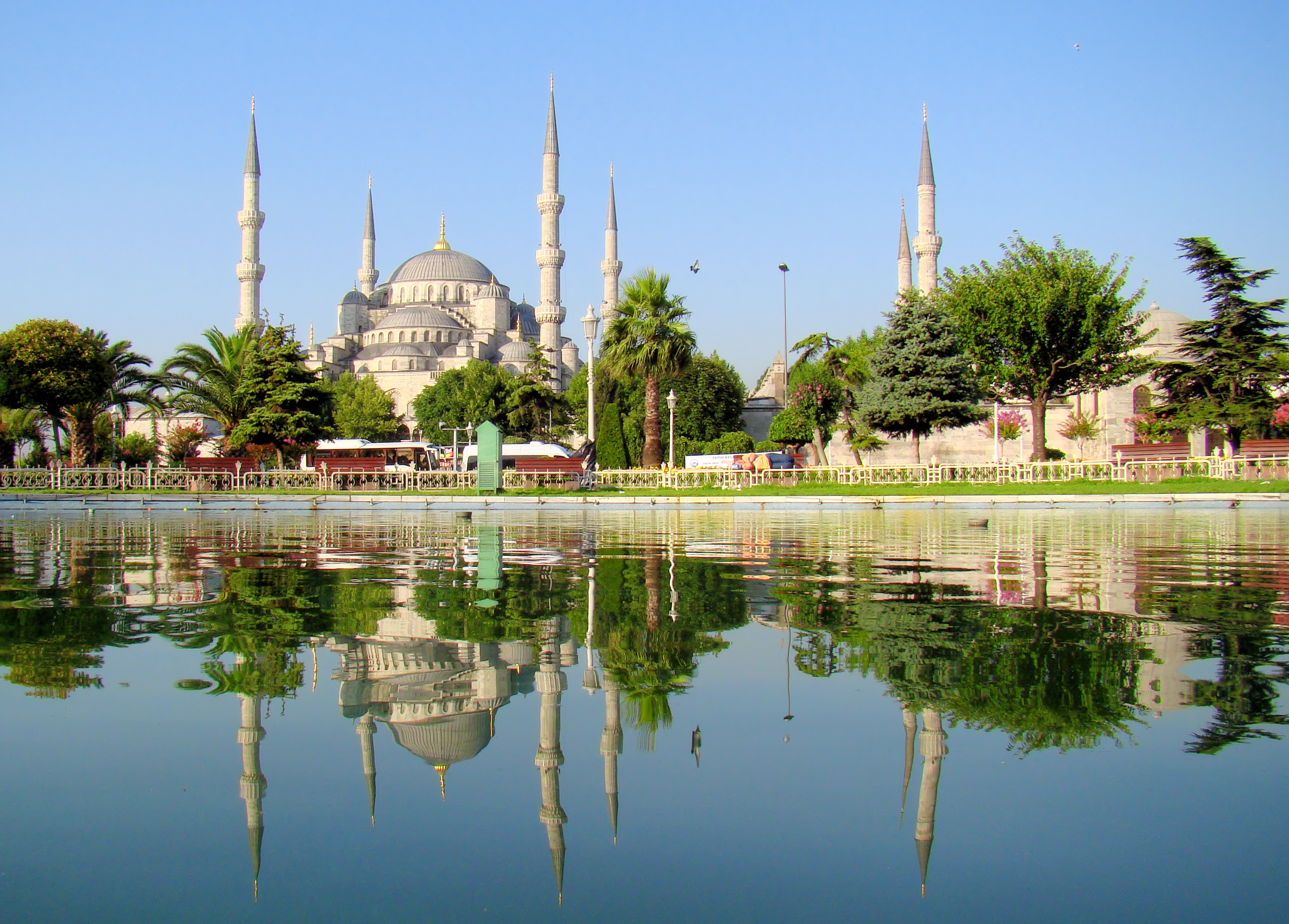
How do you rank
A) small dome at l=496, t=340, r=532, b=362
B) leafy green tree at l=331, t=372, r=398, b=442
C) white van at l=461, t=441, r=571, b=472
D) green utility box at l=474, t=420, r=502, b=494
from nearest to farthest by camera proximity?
green utility box at l=474, t=420, r=502, b=494
white van at l=461, t=441, r=571, b=472
leafy green tree at l=331, t=372, r=398, b=442
small dome at l=496, t=340, r=532, b=362

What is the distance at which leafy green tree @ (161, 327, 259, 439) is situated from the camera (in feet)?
103

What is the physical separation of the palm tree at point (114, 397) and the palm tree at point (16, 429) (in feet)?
4.25

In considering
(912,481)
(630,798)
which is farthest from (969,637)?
(912,481)

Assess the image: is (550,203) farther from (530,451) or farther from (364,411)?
(530,451)

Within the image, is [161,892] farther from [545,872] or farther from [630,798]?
[630,798]

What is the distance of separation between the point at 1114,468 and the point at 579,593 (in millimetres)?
20406

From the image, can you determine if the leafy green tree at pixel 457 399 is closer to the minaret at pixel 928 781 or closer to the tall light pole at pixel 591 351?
the tall light pole at pixel 591 351

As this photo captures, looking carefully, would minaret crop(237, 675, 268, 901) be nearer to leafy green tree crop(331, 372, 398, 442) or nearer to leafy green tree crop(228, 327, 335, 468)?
leafy green tree crop(228, 327, 335, 468)

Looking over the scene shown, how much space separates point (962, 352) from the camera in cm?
3072

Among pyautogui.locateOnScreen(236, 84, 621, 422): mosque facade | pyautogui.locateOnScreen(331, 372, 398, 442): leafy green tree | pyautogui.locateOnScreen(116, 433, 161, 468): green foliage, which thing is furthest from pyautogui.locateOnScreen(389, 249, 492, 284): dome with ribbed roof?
pyautogui.locateOnScreen(116, 433, 161, 468): green foliage

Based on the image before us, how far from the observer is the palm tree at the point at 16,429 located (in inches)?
1272

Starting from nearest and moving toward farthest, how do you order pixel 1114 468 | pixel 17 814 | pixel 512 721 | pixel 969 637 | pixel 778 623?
pixel 17 814, pixel 512 721, pixel 969 637, pixel 778 623, pixel 1114 468

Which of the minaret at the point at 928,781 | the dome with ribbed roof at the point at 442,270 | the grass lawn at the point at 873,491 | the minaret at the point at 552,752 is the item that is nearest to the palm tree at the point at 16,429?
the grass lawn at the point at 873,491

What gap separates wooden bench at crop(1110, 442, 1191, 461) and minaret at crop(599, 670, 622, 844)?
2444 centimetres
